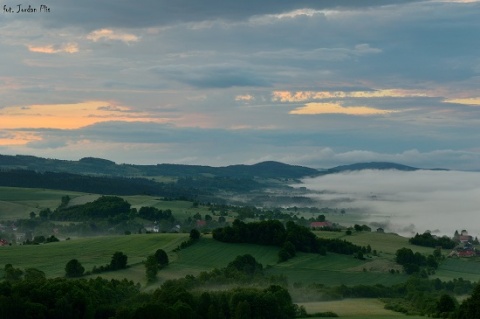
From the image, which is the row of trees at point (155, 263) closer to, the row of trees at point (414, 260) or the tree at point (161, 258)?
the tree at point (161, 258)

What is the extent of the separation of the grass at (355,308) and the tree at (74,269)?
26.7 m

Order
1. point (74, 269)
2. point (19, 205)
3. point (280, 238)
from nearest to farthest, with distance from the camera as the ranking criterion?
point (74, 269) < point (280, 238) < point (19, 205)

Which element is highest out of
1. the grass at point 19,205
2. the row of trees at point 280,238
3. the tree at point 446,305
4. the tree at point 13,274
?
the grass at point 19,205

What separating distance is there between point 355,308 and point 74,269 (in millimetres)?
31944

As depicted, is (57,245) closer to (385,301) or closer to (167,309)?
(385,301)

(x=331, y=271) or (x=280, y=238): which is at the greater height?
(x=280, y=238)

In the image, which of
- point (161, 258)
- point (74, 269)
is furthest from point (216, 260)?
point (74, 269)

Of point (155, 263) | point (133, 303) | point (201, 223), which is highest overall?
point (201, 223)

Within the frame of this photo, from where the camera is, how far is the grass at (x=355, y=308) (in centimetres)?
7138

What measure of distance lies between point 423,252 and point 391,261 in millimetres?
11218

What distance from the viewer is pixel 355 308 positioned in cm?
7681

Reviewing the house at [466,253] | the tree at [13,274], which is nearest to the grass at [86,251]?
the tree at [13,274]

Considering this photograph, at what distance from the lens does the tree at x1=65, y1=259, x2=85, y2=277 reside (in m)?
91.4

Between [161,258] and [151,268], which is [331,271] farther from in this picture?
[151,268]
